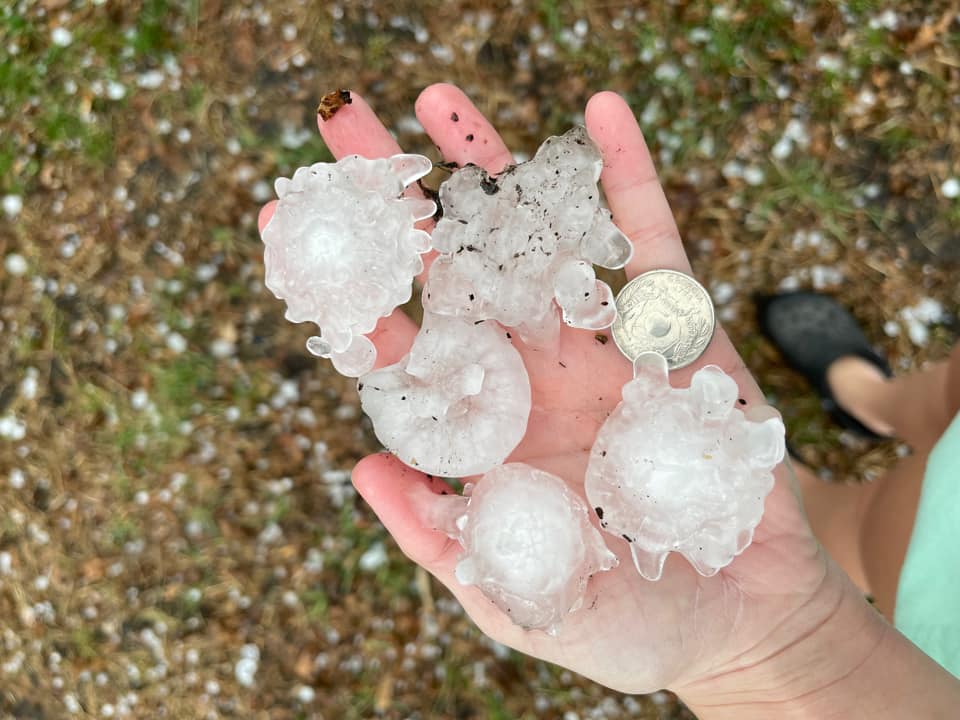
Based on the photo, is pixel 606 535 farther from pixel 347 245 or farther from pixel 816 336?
pixel 816 336

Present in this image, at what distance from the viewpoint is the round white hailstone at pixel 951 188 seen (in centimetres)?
318

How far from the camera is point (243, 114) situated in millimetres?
3234

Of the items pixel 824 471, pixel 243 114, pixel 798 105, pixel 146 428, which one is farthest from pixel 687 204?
pixel 146 428

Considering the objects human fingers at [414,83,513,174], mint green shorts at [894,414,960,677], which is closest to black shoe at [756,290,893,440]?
mint green shorts at [894,414,960,677]

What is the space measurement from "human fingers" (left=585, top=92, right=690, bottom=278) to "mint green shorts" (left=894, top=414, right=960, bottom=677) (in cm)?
88

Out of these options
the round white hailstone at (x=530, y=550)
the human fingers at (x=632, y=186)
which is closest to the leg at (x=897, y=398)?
the human fingers at (x=632, y=186)

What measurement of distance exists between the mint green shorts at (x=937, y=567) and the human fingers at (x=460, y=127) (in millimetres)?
1460

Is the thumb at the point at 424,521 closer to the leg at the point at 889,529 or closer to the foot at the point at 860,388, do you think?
the leg at the point at 889,529

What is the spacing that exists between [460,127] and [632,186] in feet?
1.74

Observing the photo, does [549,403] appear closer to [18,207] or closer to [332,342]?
[332,342]

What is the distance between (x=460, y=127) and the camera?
2406 millimetres

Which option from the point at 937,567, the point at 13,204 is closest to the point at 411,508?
the point at 937,567

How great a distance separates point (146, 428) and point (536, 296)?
1.88m

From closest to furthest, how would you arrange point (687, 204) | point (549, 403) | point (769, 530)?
1. point (769, 530)
2. point (549, 403)
3. point (687, 204)
